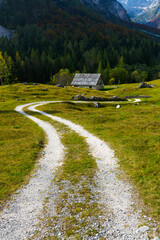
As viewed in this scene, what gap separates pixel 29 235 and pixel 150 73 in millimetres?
167560

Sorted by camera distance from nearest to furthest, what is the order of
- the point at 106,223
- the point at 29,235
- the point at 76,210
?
the point at 29,235, the point at 106,223, the point at 76,210

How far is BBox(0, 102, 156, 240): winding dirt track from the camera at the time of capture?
25.4ft

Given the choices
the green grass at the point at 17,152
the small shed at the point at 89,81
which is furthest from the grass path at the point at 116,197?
the small shed at the point at 89,81

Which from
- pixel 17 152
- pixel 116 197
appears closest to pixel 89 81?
pixel 17 152

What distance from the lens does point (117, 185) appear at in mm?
11469

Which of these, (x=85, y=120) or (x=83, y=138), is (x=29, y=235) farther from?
(x=85, y=120)

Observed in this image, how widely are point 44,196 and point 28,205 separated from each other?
1.05 metres

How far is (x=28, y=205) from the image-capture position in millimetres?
9766

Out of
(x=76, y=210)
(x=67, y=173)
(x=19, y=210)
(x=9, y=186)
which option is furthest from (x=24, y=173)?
(x=76, y=210)

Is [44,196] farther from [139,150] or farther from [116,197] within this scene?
[139,150]

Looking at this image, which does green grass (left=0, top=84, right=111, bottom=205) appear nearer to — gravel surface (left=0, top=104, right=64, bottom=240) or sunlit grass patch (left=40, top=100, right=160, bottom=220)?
gravel surface (left=0, top=104, right=64, bottom=240)

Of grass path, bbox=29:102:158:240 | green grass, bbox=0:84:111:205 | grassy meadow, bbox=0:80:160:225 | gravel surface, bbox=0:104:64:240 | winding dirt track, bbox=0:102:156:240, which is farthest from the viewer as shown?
green grass, bbox=0:84:111:205

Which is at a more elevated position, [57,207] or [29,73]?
[29,73]

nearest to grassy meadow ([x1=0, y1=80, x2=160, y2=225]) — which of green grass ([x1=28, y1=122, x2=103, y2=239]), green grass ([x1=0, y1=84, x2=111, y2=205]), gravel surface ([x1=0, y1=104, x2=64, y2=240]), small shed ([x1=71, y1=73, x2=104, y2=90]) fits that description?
green grass ([x1=0, y1=84, x2=111, y2=205])
